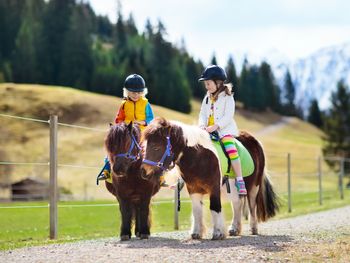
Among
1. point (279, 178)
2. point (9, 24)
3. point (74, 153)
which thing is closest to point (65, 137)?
point (74, 153)

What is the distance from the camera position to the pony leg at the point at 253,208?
8209mm

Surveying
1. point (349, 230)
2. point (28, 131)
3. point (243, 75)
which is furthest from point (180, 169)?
point (243, 75)

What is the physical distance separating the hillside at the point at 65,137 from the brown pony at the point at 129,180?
25.8 m

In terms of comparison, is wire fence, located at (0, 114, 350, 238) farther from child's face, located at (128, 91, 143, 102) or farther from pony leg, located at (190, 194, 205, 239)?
pony leg, located at (190, 194, 205, 239)

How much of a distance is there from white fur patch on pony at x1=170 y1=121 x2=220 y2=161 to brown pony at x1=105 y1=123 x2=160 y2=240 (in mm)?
575

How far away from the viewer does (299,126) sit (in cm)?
10488

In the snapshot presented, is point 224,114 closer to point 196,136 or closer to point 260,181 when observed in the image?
point 196,136

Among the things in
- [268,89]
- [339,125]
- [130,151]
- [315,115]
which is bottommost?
[130,151]

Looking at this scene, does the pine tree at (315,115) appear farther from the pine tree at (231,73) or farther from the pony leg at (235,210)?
the pony leg at (235,210)

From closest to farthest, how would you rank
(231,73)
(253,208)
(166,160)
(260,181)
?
(166,160) → (253,208) → (260,181) → (231,73)

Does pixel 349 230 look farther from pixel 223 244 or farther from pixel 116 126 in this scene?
pixel 116 126

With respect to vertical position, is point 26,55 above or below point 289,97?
below

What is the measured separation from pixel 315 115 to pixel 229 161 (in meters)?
113

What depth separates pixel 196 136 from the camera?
6.87 metres
